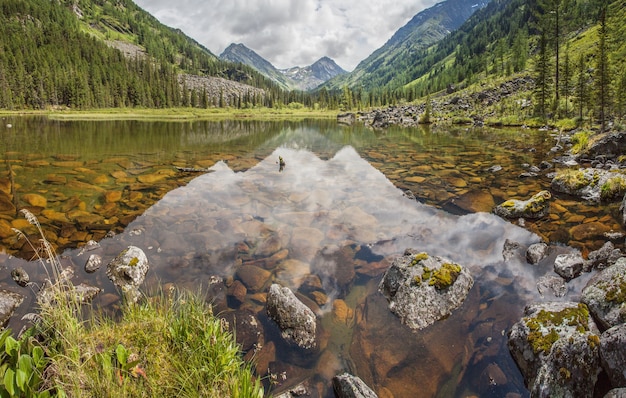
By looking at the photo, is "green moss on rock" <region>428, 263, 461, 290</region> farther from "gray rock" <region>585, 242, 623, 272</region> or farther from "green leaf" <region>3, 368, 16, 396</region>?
"green leaf" <region>3, 368, 16, 396</region>

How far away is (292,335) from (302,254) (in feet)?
11.9

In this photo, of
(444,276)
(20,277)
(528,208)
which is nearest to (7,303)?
(20,277)

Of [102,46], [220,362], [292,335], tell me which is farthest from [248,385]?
[102,46]

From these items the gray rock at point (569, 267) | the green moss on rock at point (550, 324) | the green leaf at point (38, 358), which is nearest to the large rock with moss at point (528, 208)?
the gray rock at point (569, 267)

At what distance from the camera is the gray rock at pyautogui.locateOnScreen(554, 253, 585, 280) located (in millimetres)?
8031

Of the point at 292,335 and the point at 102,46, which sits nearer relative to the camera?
the point at 292,335

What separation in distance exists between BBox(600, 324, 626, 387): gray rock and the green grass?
4.60 m

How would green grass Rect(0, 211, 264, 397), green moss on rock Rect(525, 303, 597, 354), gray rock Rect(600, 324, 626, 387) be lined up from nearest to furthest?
1. green grass Rect(0, 211, 264, 397)
2. gray rock Rect(600, 324, 626, 387)
3. green moss on rock Rect(525, 303, 597, 354)

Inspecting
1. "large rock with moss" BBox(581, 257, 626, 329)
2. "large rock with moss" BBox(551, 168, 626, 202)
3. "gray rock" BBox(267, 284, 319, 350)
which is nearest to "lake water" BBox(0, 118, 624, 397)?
"gray rock" BBox(267, 284, 319, 350)

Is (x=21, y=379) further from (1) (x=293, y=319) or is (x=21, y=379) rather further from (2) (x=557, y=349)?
(2) (x=557, y=349)

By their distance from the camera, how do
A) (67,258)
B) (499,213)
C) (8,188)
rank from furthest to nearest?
(8,188) < (499,213) < (67,258)

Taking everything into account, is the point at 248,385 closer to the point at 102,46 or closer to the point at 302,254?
the point at 302,254

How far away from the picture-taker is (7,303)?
21.7 feet

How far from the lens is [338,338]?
6316 millimetres
